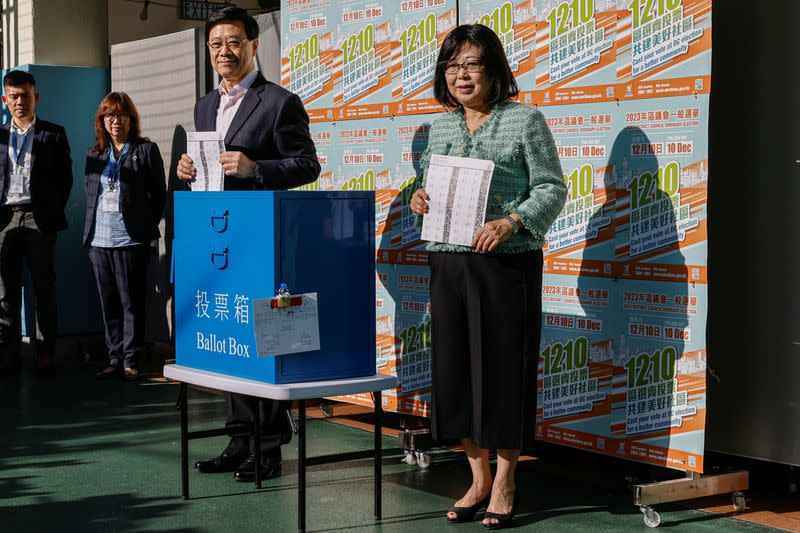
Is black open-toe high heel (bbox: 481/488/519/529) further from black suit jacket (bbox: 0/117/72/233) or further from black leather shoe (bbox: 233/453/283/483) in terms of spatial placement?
black suit jacket (bbox: 0/117/72/233)

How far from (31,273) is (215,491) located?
3676 millimetres

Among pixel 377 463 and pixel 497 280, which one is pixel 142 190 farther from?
pixel 497 280

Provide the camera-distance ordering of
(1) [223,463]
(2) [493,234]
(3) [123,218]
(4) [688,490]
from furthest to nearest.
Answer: (3) [123,218]
(1) [223,463]
(4) [688,490]
(2) [493,234]

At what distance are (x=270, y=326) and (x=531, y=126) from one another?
3.93 feet

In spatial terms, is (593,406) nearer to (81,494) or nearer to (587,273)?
(587,273)

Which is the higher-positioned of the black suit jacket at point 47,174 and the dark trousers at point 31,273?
the black suit jacket at point 47,174

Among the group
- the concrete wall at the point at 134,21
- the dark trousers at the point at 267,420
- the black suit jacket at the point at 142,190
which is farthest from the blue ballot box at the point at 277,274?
the concrete wall at the point at 134,21

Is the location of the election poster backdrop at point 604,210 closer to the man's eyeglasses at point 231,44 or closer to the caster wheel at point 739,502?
the caster wheel at point 739,502

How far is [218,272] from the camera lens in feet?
13.7

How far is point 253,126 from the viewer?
459 centimetres

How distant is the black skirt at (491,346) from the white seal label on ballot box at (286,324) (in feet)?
1.80

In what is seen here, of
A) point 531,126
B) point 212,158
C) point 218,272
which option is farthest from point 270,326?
point 531,126

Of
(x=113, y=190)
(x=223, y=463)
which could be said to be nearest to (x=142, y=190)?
(x=113, y=190)

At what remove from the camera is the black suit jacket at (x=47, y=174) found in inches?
303
